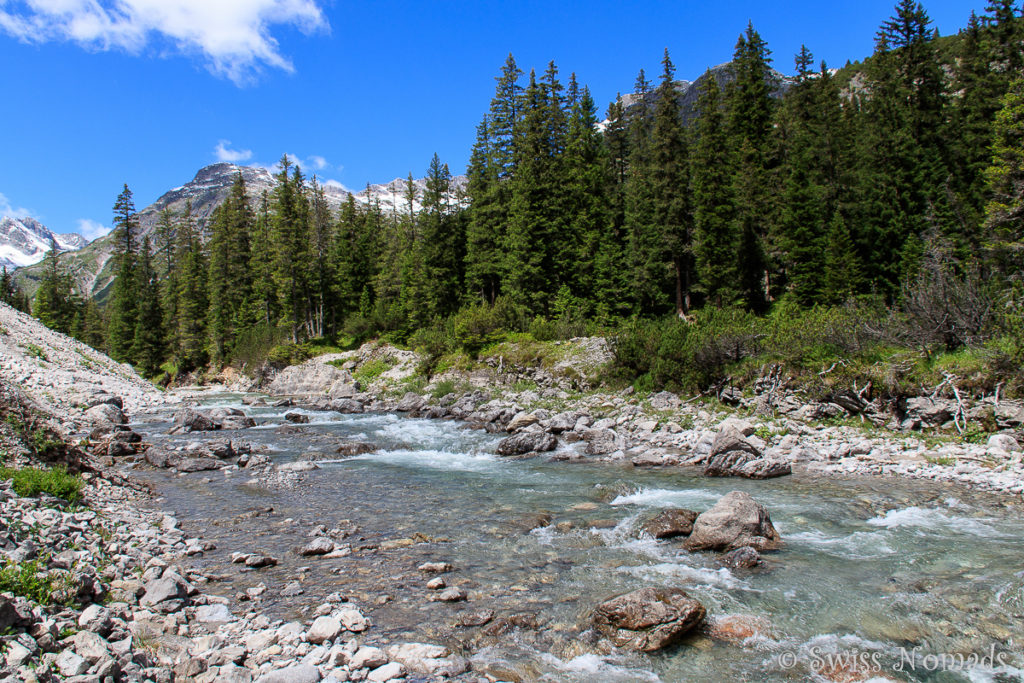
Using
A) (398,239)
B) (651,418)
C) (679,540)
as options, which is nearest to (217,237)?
(398,239)

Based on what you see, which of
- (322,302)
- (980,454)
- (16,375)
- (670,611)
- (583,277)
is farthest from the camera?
(322,302)

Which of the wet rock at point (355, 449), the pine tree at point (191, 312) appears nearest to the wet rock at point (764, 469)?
the wet rock at point (355, 449)

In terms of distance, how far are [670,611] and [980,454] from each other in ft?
34.8

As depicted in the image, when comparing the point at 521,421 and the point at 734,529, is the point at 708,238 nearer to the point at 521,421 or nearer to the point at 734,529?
the point at 521,421

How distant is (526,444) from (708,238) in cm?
2427

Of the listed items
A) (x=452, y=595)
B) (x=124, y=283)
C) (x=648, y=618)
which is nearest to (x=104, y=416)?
(x=452, y=595)

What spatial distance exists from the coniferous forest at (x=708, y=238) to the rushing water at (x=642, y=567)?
8.32m

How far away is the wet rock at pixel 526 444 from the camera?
17.2 m

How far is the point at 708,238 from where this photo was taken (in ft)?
115

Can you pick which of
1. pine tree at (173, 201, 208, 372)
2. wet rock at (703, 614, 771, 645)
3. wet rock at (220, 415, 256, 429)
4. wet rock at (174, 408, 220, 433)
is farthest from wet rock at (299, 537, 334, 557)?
pine tree at (173, 201, 208, 372)

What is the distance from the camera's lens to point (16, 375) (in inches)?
861

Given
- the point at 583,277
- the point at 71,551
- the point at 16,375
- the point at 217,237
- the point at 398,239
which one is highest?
the point at 217,237

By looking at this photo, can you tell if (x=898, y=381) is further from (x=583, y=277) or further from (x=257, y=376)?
(x=257, y=376)

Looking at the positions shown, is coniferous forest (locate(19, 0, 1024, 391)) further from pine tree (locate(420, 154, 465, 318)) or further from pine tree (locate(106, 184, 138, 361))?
pine tree (locate(106, 184, 138, 361))
